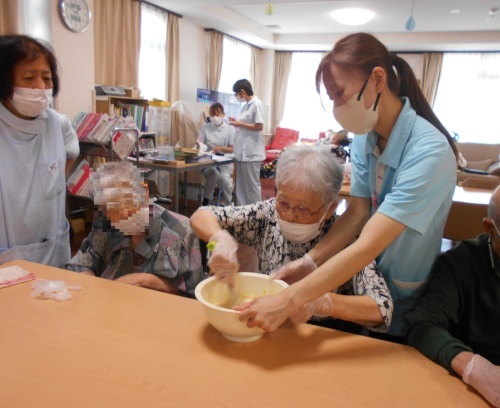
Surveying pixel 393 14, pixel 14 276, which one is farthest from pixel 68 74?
pixel 393 14

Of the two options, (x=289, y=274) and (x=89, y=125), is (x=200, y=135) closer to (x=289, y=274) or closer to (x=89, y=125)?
(x=89, y=125)

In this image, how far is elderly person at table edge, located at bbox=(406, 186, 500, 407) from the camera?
39.4 inches

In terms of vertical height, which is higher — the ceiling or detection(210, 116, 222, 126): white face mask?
the ceiling

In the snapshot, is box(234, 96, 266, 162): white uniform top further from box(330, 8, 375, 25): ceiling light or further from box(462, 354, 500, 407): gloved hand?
box(462, 354, 500, 407): gloved hand

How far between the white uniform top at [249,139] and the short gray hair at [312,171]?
154 inches

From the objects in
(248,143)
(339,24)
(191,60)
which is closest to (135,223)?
(248,143)

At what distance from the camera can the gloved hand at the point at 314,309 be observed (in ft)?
3.18

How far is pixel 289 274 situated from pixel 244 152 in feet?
13.4

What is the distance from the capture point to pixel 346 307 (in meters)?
1.02

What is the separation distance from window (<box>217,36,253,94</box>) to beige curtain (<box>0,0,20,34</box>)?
4.75 metres

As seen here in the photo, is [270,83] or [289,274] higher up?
[270,83]

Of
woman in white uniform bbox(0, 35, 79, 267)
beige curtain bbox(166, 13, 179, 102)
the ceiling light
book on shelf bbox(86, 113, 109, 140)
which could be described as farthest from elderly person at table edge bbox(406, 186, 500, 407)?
beige curtain bbox(166, 13, 179, 102)

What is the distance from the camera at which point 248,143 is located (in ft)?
17.0

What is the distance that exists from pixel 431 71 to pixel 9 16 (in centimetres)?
772
